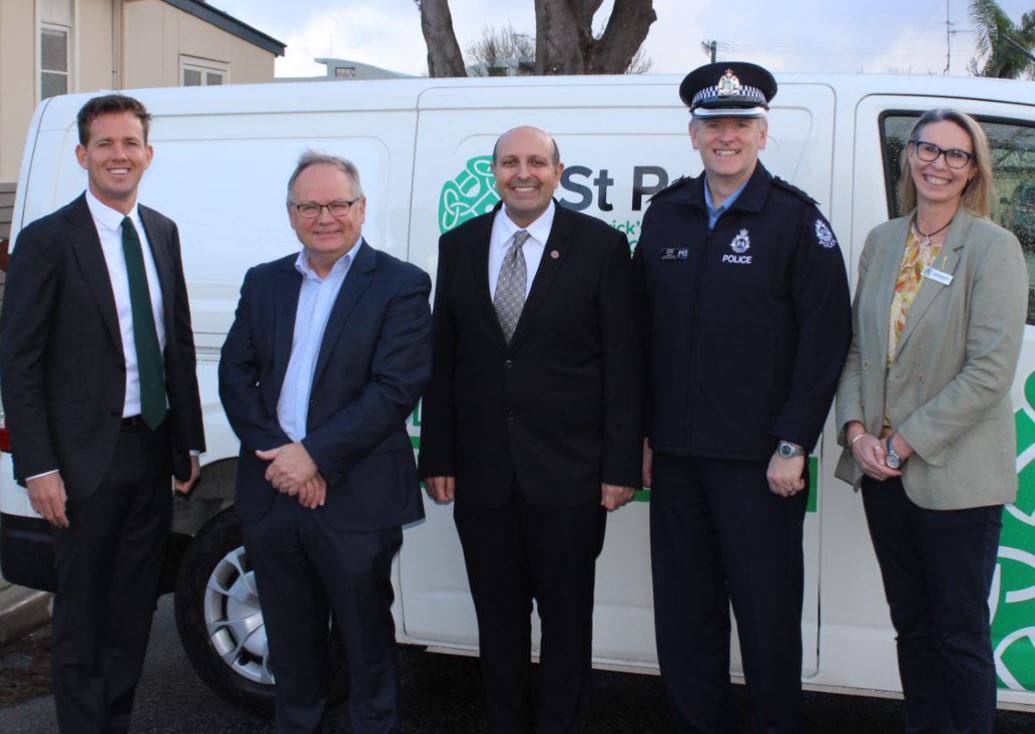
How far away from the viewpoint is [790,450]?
301cm

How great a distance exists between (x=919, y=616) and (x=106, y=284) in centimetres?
254

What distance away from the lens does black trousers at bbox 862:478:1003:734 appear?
294 cm

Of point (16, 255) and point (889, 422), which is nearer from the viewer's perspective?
point (889, 422)

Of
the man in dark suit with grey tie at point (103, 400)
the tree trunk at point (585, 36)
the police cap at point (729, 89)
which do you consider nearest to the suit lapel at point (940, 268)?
the police cap at point (729, 89)

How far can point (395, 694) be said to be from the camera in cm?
324

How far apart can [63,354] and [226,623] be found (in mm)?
1187

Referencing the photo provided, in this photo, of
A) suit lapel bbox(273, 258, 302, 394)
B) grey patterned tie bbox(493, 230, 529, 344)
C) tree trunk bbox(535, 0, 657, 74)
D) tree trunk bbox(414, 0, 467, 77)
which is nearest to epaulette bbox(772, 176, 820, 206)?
grey patterned tie bbox(493, 230, 529, 344)

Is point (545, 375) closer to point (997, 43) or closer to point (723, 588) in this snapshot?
point (723, 588)

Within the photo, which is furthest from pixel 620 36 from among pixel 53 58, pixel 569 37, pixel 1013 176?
pixel 1013 176

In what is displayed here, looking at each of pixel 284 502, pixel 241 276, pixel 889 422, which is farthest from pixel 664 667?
pixel 241 276

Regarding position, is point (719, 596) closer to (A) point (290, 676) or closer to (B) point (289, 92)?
(A) point (290, 676)

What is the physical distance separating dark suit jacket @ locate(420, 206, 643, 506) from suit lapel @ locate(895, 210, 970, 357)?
0.75 m

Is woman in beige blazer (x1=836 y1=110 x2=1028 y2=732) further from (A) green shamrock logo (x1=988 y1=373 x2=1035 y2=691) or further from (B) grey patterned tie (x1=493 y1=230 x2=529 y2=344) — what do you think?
(B) grey patterned tie (x1=493 y1=230 x2=529 y2=344)

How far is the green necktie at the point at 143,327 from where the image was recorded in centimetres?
333
